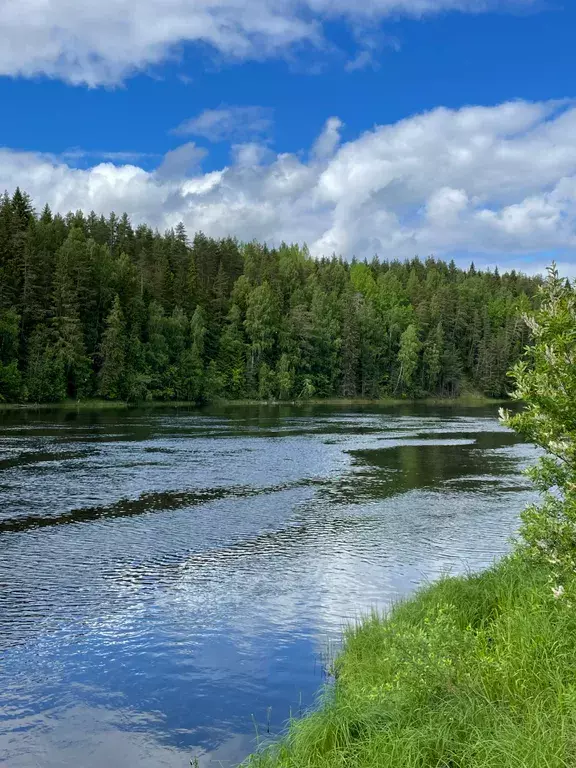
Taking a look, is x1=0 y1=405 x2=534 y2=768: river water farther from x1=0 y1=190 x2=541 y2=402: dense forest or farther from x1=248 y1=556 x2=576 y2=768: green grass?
x1=0 y1=190 x2=541 y2=402: dense forest

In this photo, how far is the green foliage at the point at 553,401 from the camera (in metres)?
10.9

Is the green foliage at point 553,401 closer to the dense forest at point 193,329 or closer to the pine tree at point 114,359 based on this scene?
the dense forest at point 193,329

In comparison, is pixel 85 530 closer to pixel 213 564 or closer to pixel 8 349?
pixel 213 564

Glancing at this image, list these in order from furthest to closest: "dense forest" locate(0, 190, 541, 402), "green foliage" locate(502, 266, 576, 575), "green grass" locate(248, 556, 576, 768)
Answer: "dense forest" locate(0, 190, 541, 402), "green foliage" locate(502, 266, 576, 575), "green grass" locate(248, 556, 576, 768)

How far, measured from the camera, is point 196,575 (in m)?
21.1

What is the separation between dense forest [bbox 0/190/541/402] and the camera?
104 m

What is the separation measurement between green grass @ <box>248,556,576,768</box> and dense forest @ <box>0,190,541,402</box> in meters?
84.0

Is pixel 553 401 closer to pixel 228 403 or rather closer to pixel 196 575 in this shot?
pixel 196 575

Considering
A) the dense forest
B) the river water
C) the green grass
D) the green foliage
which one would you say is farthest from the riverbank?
the green foliage

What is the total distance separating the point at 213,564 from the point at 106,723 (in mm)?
10372

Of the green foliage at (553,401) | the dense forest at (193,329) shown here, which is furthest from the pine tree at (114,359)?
the green foliage at (553,401)

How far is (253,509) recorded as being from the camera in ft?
104

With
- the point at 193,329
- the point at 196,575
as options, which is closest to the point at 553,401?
the point at 196,575

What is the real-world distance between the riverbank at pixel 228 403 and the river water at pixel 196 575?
1997 inches
